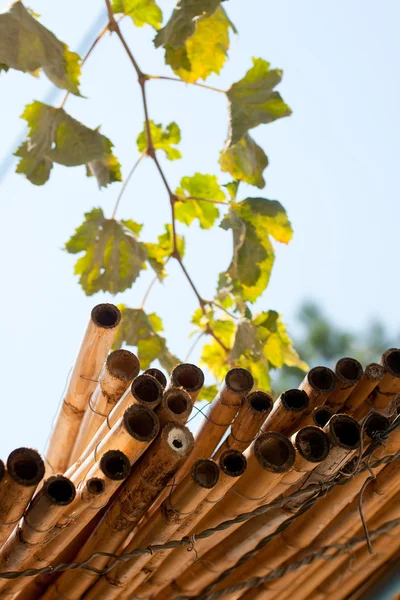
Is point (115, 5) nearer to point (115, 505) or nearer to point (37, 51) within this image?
point (37, 51)

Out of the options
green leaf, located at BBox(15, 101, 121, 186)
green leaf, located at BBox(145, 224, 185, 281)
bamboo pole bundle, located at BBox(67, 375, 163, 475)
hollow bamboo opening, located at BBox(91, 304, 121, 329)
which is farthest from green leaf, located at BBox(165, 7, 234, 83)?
bamboo pole bundle, located at BBox(67, 375, 163, 475)

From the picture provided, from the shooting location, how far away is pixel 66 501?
0.59m

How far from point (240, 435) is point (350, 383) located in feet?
0.34

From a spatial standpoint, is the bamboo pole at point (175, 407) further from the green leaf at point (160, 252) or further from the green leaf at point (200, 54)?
the green leaf at point (160, 252)

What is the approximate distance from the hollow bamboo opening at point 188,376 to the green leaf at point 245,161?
2.03 feet

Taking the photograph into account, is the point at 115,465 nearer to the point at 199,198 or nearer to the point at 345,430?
the point at 345,430

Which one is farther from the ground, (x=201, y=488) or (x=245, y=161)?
(x=245, y=161)

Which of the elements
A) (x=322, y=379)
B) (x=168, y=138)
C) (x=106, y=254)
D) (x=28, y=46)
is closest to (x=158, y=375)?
(x=322, y=379)

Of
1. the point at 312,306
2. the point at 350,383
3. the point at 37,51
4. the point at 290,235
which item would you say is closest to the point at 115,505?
the point at 350,383

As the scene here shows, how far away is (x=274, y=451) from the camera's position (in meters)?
0.67

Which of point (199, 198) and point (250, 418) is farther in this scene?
point (199, 198)

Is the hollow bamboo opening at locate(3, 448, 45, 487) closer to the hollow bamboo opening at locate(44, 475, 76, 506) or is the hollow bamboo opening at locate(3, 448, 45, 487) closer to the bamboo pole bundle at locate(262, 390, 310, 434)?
the hollow bamboo opening at locate(44, 475, 76, 506)

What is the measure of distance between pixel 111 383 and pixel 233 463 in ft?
0.46

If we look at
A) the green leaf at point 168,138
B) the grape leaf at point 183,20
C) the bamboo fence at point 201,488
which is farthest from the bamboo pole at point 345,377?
the green leaf at point 168,138
